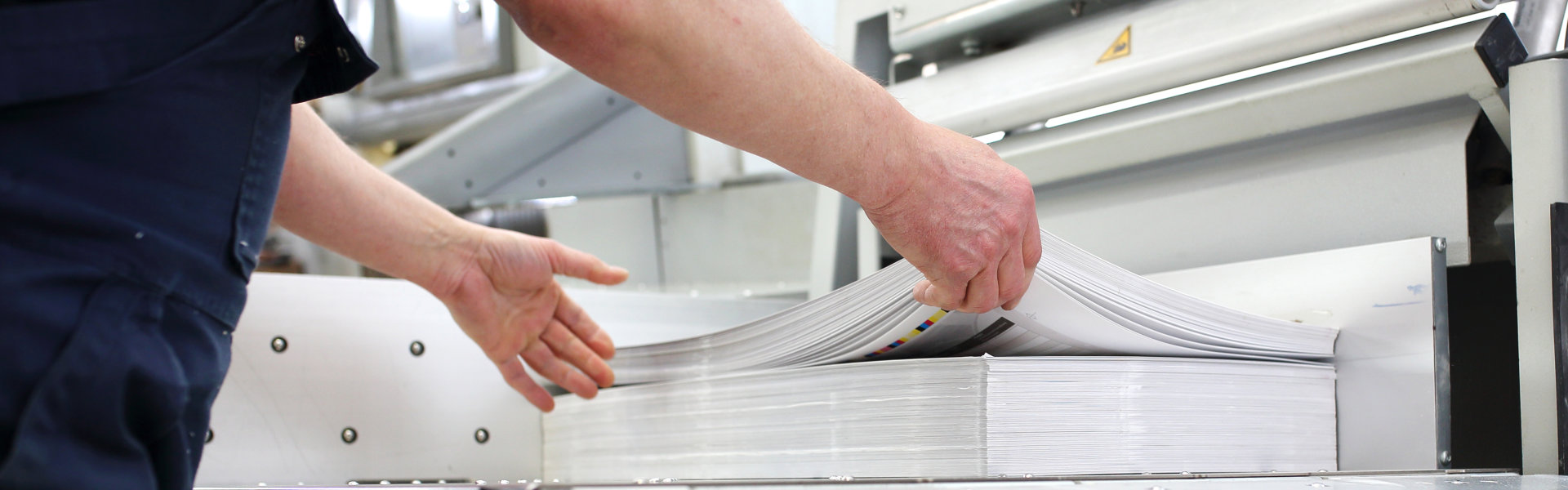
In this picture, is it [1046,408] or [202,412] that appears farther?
[1046,408]

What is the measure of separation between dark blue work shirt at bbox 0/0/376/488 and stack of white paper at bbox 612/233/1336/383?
47cm

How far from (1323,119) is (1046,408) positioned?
45 cm

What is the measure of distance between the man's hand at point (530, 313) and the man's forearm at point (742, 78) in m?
0.66

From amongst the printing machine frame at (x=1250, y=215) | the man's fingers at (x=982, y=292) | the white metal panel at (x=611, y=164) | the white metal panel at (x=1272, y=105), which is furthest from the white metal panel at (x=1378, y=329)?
the white metal panel at (x=611, y=164)

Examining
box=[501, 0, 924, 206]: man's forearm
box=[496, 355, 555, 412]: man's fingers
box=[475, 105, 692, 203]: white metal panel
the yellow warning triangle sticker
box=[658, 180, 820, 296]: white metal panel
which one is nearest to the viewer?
box=[501, 0, 924, 206]: man's forearm

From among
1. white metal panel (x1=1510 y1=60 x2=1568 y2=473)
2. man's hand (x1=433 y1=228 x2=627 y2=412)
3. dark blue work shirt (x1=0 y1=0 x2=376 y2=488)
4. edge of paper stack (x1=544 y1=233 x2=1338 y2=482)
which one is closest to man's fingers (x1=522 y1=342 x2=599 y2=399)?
man's hand (x1=433 y1=228 x2=627 y2=412)

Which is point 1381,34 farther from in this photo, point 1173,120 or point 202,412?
point 202,412

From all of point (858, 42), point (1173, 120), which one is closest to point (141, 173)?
point (1173, 120)

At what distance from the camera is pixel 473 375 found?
Result: 1270 millimetres

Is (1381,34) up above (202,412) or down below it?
above

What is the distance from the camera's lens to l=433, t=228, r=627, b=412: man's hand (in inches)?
47.1

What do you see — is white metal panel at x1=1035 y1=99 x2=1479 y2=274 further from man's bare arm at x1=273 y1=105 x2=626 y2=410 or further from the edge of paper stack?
man's bare arm at x1=273 y1=105 x2=626 y2=410

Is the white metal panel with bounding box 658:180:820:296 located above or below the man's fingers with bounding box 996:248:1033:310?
above

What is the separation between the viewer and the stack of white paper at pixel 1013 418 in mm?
748
